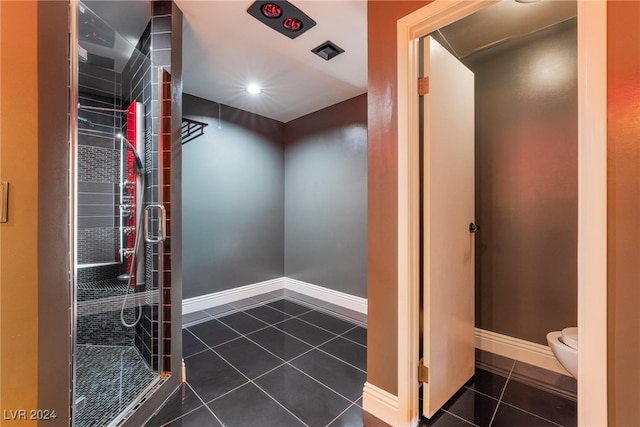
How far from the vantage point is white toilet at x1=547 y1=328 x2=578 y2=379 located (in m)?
1.32

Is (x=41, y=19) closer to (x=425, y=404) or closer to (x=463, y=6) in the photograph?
(x=463, y=6)

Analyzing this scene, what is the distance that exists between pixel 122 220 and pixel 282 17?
1735 mm

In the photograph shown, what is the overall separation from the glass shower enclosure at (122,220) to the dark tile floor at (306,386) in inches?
13.1

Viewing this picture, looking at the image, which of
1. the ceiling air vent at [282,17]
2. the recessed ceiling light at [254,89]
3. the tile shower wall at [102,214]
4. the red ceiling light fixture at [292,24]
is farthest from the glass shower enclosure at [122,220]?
the recessed ceiling light at [254,89]

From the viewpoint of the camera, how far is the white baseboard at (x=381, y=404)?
1.35 m

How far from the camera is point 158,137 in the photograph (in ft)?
5.30

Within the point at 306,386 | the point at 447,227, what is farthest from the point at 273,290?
the point at 447,227

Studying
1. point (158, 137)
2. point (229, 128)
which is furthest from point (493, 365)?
point (229, 128)

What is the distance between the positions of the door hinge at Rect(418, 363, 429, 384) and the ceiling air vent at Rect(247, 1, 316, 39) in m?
2.20

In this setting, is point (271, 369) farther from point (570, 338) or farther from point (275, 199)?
point (275, 199)

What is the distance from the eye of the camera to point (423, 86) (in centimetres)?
137

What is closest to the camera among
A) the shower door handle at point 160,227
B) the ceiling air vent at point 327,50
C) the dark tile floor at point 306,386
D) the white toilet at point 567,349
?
the white toilet at point 567,349

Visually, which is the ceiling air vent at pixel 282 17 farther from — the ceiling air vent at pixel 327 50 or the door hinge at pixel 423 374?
the door hinge at pixel 423 374

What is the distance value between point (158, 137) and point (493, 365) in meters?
2.79
